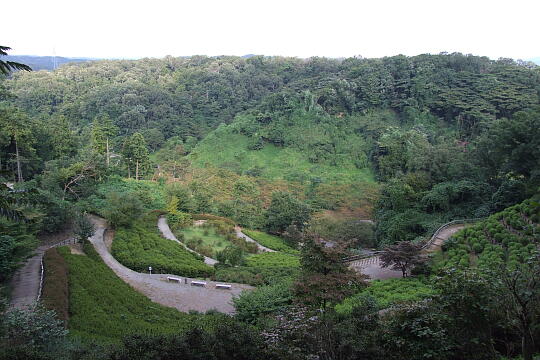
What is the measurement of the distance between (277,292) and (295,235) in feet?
41.2

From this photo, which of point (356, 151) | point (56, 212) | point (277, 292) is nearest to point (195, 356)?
point (277, 292)

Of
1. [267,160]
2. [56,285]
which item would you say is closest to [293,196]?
[267,160]

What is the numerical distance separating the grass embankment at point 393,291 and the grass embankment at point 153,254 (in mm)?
6731

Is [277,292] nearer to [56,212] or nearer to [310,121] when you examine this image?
[56,212]

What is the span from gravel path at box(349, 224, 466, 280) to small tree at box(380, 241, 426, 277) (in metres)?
0.86

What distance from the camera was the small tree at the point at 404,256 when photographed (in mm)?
14086

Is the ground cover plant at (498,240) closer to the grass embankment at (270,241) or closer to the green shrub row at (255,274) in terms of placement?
the green shrub row at (255,274)

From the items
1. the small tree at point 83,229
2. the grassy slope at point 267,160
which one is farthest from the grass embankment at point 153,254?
the grassy slope at point 267,160

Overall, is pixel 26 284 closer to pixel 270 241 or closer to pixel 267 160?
pixel 270 241

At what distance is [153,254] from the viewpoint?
704 inches

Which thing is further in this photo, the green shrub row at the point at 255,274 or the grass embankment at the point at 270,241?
the grass embankment at the point at 270,241

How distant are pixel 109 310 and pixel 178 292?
3.41m

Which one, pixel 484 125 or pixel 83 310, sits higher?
pixel 484 125

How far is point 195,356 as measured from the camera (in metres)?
6.37
